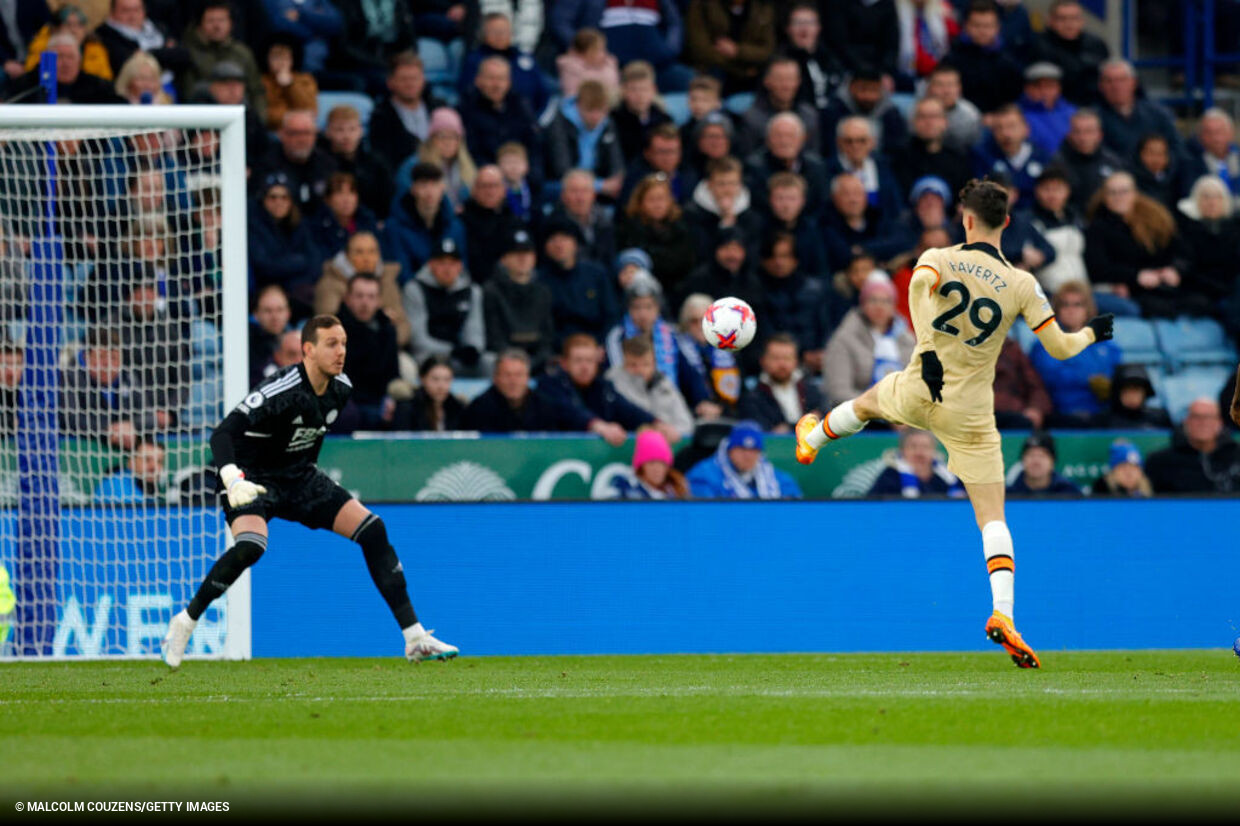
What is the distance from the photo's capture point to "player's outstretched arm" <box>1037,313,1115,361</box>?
9.77m

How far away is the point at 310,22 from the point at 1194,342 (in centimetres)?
859

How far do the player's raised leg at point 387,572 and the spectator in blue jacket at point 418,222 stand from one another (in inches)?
208

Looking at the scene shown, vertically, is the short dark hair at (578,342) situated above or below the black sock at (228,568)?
above

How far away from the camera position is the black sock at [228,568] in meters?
10.4

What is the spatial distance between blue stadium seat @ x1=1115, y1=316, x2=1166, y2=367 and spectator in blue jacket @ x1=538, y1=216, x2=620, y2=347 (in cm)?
465

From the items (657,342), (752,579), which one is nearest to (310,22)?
(657,342)

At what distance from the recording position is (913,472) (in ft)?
46.6

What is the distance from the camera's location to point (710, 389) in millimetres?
15133

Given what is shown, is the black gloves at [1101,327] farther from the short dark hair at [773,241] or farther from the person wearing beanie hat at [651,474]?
the short dark hair at [773,241]

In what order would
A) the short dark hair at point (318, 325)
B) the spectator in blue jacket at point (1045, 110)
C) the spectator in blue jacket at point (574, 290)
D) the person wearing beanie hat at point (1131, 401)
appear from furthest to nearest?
1. the spectator in blue jacket at point (1045, 110)
2. the spectator in blue jacket at point (574, 290)
3. the person wearing beanie hat at point (1131, 401)
4. the short dark hair at point (318, 325)

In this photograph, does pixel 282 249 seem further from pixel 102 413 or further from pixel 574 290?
pixel 102 413

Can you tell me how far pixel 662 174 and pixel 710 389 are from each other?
7.94ft

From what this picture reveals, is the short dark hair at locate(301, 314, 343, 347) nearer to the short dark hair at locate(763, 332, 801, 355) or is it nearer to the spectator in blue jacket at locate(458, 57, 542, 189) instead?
the short dark hair at locate(763, 332, 801, 355)

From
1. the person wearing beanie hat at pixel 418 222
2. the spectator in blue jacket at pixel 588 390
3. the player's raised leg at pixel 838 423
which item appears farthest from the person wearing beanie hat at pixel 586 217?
the player's raised leg at pixel 838 423
